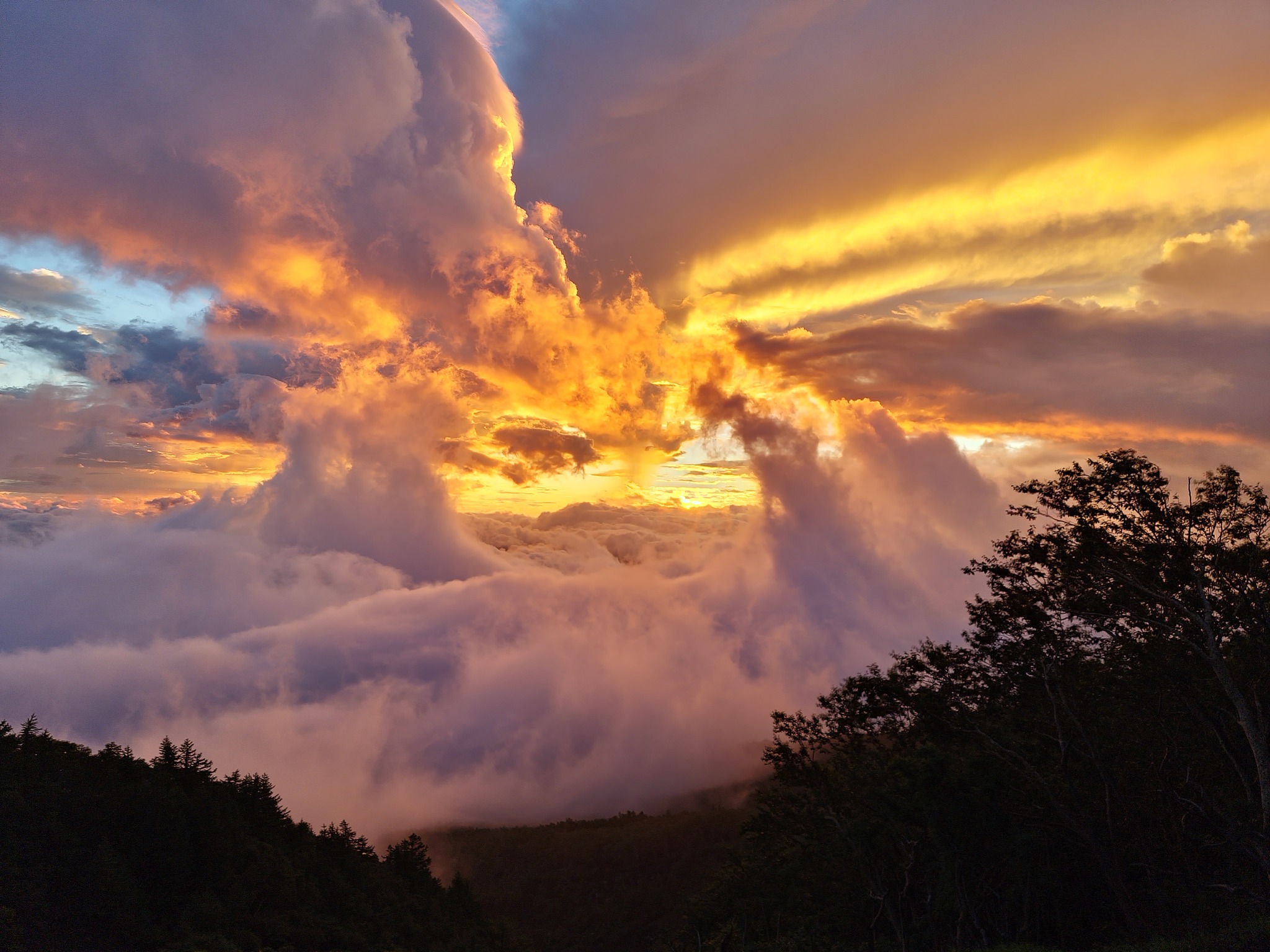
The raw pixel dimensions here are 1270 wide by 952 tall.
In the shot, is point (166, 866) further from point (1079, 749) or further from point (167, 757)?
point (1079, 749)

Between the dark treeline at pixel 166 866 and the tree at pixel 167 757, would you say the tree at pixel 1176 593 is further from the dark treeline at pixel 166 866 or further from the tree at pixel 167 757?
the tree at pixel 167 757

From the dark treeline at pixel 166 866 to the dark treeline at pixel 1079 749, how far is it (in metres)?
50.7

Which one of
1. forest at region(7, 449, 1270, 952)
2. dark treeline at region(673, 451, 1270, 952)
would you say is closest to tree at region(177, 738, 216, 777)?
forest at region(7, 449, 1270, 952)

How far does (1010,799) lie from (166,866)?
7097cm

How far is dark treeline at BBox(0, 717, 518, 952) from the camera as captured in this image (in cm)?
5409

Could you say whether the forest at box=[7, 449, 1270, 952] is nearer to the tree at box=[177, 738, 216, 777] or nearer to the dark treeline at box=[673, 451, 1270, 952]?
the dark treeline at box=[673, 451, 1270, 952]

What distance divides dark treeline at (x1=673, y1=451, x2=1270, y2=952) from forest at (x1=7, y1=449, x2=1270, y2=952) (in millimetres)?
145

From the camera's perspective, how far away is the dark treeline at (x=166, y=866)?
5409 centimetres

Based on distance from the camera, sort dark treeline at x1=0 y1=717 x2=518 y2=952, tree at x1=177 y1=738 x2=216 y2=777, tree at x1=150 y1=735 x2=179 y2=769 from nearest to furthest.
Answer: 1. dark treeline at x1=0 y1=717 x2=518 y2=952
2. tree at x1=150 y1=735 x2=179 y2=769
3. tree at x1=177 y1=738 x2=216 y2=777

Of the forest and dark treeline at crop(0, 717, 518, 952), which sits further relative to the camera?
dark treeline at crop(0, 717, 518, 952)

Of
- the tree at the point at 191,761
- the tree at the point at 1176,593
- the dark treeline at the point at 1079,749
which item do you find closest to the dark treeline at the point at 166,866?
the tree at the point at 191,761

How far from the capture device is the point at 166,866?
64.9m

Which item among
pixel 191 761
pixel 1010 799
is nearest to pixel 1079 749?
pixel 1010 799

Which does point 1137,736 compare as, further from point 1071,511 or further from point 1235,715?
point 1071,511
